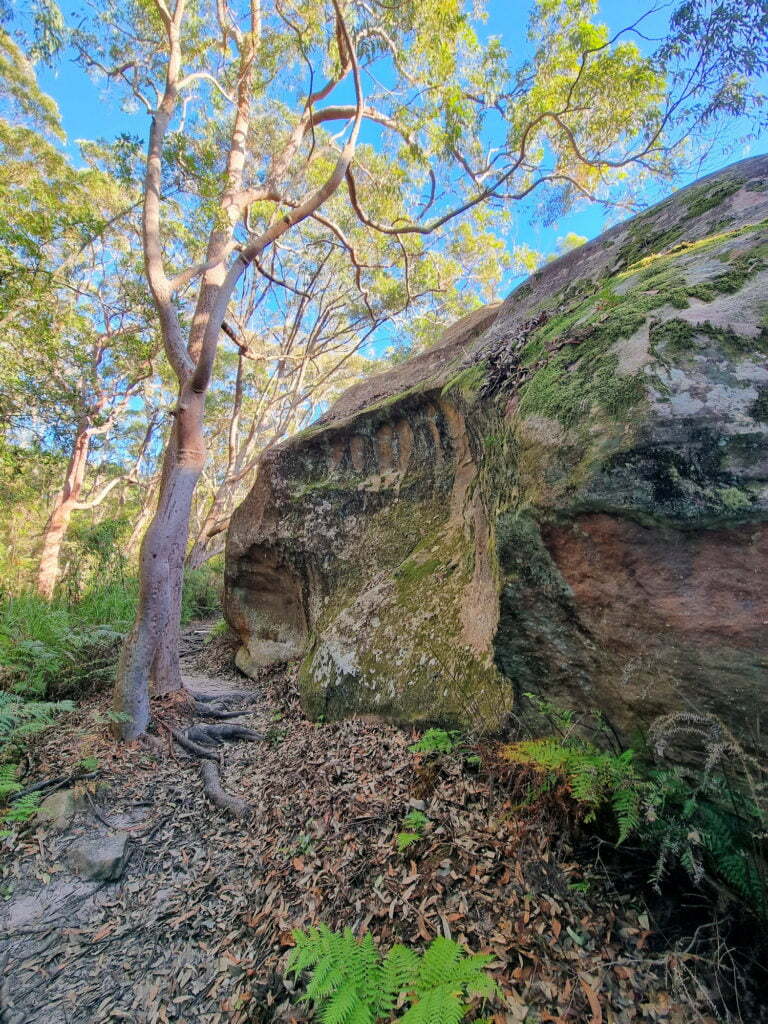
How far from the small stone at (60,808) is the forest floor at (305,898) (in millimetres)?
53

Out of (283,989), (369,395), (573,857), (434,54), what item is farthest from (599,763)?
(434,54)

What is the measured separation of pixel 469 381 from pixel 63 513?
1252 centimetres

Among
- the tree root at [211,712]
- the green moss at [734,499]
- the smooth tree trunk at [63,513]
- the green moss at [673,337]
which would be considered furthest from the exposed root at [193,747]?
the smooth tree trunk at [63,513]

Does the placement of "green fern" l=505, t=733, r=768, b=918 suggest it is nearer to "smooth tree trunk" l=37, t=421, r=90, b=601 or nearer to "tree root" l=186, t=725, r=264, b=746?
"tree root" l=186, t=725, r=264, b=746

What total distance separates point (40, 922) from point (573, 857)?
2.97 metres

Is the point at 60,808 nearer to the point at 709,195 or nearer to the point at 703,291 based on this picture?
the point at 703,291

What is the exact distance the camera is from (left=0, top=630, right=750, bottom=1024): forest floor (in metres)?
1.64

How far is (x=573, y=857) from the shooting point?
195 centimetres

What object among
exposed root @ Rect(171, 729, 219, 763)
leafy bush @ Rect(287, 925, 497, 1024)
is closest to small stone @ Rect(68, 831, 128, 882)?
exposed root @ Rect(171, 729, 219, 763)

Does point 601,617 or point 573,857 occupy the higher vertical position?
point 601,617

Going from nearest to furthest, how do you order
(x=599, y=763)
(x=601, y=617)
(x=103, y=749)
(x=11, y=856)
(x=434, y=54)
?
(x=599, y=763) → (x=601, y=617) → (x=11, y=856) → (x=103, y=749) → (x=434, y=54)

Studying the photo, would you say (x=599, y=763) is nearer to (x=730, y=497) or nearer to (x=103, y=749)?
(x=730, y=497)

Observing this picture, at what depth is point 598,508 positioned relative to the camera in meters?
1.97

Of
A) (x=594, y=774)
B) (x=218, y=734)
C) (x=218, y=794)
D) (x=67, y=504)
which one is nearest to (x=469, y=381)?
(x=594, y=774)
